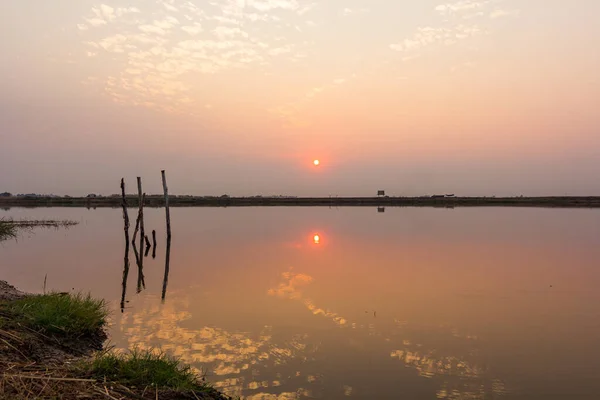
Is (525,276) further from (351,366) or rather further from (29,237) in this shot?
(29,237)

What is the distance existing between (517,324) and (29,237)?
1603 inches

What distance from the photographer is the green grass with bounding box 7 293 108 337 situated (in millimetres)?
10234

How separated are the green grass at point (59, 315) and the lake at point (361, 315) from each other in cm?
88

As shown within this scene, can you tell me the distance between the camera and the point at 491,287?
61.9 feet

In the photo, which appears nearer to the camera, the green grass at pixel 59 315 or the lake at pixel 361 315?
the lake at pixel 361 315

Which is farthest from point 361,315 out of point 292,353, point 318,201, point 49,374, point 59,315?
point 318,201

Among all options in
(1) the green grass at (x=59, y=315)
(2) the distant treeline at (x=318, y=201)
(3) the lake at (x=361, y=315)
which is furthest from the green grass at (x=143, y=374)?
(2) the distant treeline at (x=318, y=201)

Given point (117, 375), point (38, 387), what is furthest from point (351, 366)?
point (38, 387)

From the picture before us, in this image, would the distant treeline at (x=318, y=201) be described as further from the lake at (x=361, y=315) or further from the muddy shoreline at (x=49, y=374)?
the muddy shoreline at (x=49, y=374)

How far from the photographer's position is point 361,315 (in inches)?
565

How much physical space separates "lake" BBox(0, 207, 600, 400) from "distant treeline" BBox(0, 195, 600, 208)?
10048cm

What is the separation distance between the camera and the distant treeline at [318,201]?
123 metres

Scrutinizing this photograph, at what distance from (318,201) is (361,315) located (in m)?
127

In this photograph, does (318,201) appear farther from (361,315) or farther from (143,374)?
(143,374)
